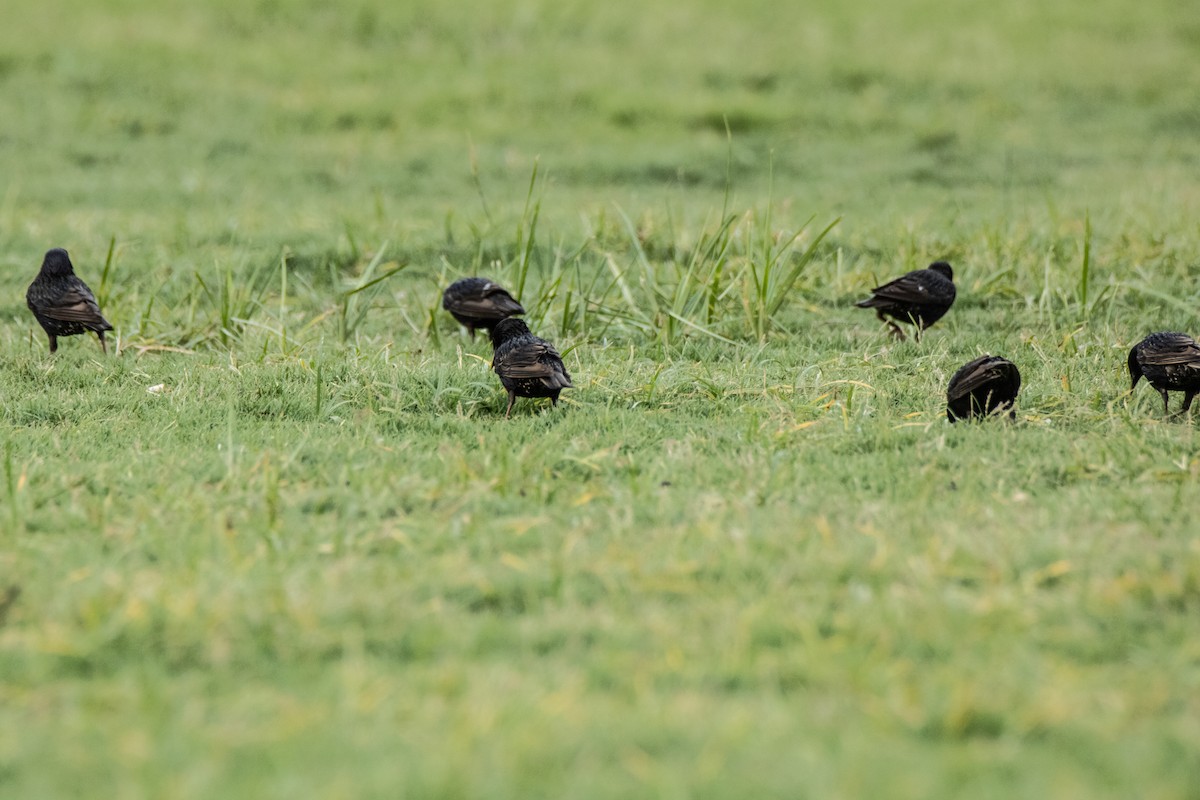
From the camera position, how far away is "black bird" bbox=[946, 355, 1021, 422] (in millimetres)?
4715

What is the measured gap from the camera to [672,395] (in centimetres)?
522

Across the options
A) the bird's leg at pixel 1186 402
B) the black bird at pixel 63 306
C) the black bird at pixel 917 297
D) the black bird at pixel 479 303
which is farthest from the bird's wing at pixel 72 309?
the bird's leg at pixel 1186 402

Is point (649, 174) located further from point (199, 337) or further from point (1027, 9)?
point (1027, 9)

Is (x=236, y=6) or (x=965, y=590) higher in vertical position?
(x=236, y=6)

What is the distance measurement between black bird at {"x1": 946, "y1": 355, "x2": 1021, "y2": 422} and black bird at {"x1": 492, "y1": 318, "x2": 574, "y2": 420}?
158 cm

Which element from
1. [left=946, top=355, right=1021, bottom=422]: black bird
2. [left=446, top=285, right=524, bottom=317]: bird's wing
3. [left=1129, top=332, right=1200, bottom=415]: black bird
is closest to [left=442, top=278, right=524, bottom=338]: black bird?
[left=446, top=285, right=524, bottom=317]: bird's wing

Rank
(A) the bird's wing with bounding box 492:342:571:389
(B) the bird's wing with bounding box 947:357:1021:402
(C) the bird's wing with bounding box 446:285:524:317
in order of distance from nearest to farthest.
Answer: (B) the bird's wing with bounding box 947:357:1021:402 < (A) the bird's wing with bounding box 492:342:571:389 < (C) the bird's wing with bounding box 446:285:524:317

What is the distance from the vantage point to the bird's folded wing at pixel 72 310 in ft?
18.7

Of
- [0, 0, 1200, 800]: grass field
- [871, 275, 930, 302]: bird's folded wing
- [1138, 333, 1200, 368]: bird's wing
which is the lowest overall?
[0, 0, 1200, 800]: grass field

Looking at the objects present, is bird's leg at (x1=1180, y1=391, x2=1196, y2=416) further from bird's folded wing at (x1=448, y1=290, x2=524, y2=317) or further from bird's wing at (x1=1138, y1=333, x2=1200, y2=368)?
bird's folded wing at (x1=448, y1=290, x2=524, y2=317)

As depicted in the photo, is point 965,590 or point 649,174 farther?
point 649,174

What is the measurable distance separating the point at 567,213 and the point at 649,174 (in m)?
1.93

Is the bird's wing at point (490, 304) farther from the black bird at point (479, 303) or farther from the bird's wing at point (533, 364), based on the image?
the bird's wing at point (533, 364)

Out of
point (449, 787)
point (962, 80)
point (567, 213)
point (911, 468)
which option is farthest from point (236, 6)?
point (449, 787)
